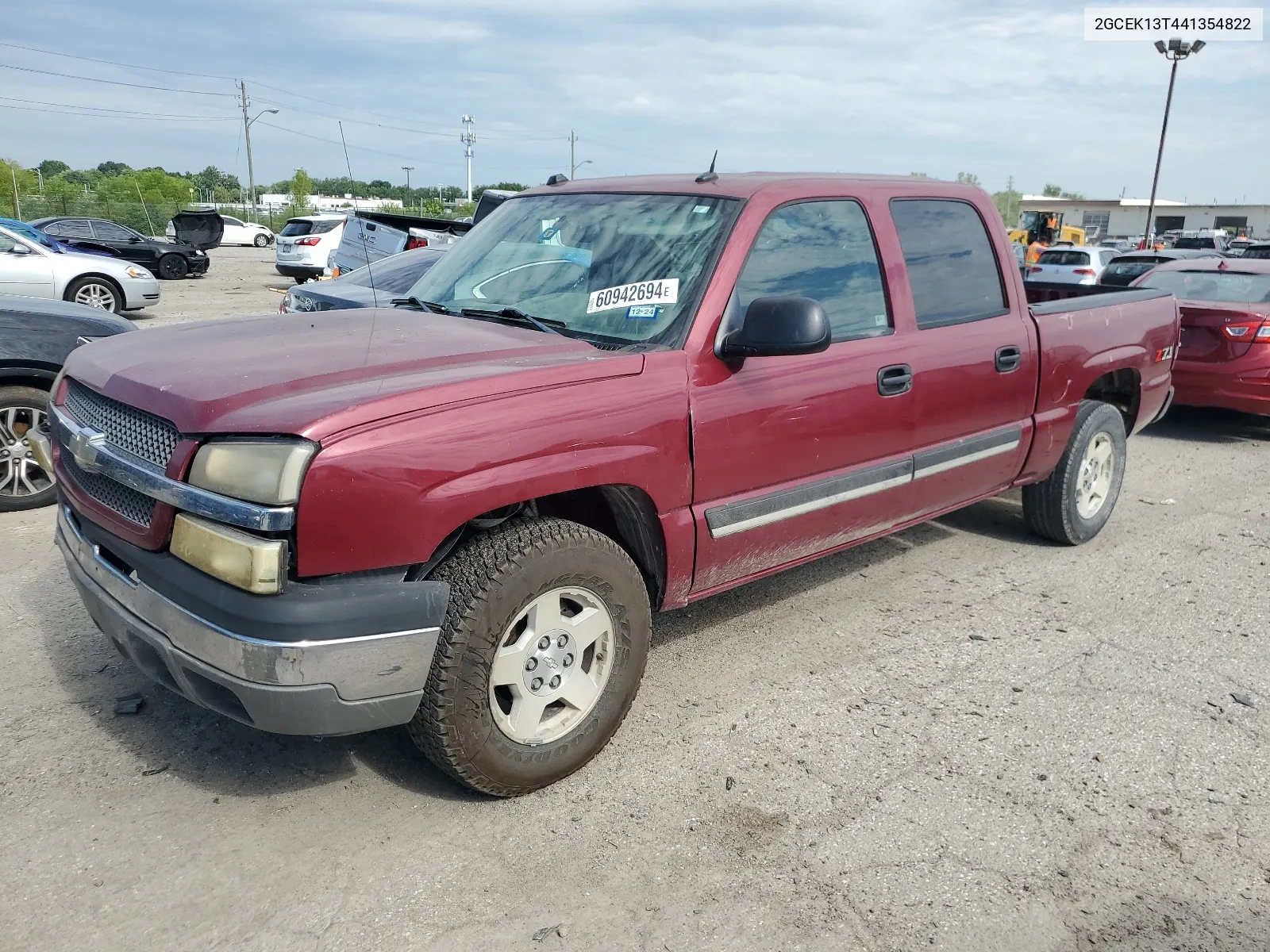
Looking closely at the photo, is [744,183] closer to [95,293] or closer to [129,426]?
[129,426]

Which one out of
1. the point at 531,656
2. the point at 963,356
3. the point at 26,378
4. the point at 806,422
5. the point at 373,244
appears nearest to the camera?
the point at 531,656

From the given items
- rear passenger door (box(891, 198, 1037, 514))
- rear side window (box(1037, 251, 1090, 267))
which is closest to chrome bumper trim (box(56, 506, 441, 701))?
rear passenger door (box(891, 198, 1037, 514))

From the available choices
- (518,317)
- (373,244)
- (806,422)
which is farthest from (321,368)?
(373,244)

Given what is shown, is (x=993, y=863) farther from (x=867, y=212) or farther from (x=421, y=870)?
(x=867, y=212)

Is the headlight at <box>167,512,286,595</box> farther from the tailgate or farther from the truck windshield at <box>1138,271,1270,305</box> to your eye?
the tailgate

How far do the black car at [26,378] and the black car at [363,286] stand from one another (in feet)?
5.23

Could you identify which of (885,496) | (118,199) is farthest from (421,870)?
(118,199)

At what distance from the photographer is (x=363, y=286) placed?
297 inches

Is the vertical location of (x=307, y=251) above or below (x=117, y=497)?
above

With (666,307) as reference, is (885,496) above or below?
below

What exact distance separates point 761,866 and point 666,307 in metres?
1.80

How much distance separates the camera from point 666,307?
3.37 m

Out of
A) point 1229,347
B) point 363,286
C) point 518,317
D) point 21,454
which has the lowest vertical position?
point 21,454

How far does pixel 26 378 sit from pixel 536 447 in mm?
4113
